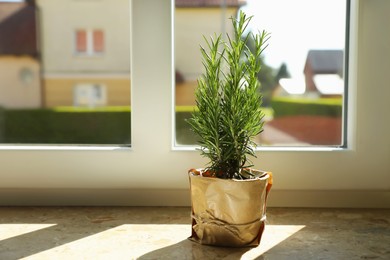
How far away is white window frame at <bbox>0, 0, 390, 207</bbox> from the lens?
112 cm

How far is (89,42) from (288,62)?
1.61 feet

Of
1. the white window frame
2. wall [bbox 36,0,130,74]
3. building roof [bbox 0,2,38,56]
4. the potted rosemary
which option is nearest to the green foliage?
the potted rosemary

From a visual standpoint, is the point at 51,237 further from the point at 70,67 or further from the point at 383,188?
the point at 383,188

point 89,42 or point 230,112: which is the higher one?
point 89,42

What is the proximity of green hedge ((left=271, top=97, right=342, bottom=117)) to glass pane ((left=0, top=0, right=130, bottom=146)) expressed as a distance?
1.23ft

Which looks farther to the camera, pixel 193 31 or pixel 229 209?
pixel 193 31

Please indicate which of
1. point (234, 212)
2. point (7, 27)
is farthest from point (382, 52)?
point (7, 27)

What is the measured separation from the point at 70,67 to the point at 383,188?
81cm

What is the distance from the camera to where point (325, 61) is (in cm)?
119

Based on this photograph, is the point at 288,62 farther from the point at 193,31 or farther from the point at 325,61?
the point at 193,31

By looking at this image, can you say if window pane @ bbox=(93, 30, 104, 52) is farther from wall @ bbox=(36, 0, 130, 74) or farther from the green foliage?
the green foliage

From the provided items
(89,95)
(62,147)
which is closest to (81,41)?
(89,95)

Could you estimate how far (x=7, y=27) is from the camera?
3.95ft

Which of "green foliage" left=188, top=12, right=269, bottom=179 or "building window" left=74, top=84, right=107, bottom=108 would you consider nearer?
"green foliage" left=188, top=12, right=269, bottom=179
